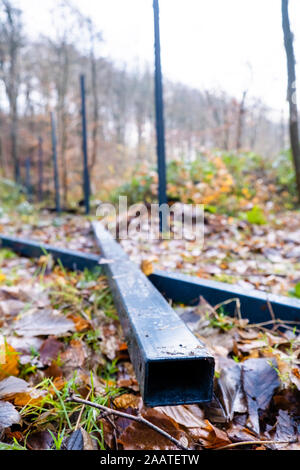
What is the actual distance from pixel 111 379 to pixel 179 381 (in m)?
0.38

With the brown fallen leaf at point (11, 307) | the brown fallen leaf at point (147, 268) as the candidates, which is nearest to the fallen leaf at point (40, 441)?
the brown fallen leaf at point (11, 307)

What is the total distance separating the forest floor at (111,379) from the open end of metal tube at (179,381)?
0.08m

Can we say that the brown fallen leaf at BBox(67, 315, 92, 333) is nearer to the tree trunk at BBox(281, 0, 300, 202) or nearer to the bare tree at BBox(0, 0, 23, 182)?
the tree trunk at BBox(281, 0, 300, 202)

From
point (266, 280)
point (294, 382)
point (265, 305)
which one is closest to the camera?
point (294, 382)

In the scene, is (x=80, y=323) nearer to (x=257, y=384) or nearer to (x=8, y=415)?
(x=8, y=415)

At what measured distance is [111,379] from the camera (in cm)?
100

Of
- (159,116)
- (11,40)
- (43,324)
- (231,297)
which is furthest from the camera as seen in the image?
(11,40)

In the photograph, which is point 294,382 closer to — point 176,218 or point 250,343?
point 250,343

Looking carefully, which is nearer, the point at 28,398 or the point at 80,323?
the point at 28,398

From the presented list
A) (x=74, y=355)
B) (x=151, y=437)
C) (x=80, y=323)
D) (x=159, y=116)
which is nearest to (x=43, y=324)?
(x=80, y=323)

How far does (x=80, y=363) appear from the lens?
103 centimetres

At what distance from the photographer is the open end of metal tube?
667 millimetres
